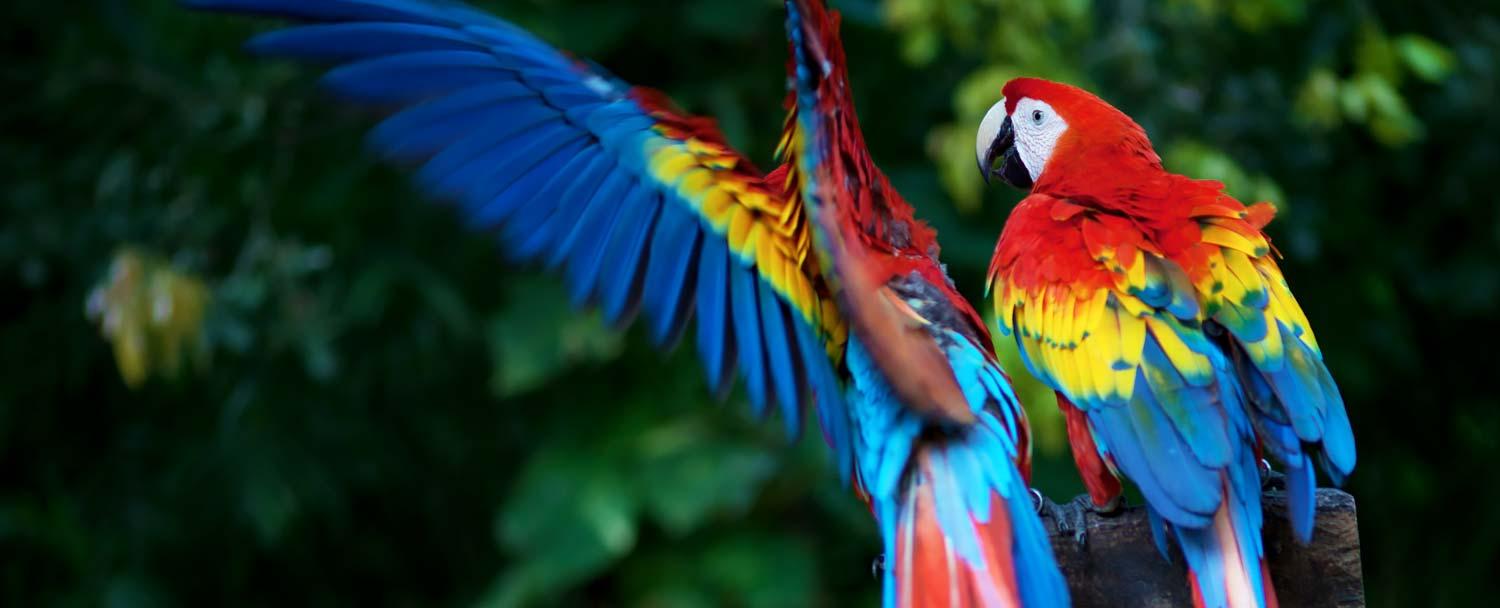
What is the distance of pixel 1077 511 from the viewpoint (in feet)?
3.14

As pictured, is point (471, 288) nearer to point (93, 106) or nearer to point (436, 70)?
point (93, 106)

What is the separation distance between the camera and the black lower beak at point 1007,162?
1.22 meters

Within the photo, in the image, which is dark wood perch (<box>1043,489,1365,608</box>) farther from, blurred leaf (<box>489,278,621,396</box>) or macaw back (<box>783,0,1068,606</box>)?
blurred leaf (<box>489,278,621,396</box>)

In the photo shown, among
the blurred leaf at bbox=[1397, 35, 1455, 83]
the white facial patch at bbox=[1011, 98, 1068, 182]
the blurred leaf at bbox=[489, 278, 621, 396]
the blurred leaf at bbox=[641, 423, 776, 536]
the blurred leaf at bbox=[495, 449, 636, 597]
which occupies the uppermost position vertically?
the blurred leaf at bbox=[1397, 35, 1455, 83]

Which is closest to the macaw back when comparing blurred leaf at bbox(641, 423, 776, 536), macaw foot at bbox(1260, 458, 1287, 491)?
macaw foot at bbox(1260, 458, 1287, 491)

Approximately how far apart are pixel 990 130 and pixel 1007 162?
0.12ft

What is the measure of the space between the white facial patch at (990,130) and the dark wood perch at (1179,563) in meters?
0.42

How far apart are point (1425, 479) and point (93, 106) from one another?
2.95 metres

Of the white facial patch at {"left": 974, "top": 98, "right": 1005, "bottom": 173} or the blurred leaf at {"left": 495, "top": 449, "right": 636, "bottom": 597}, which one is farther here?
the blurred leaf at {"left": 495, "top": 449, "right": 636, "bottom": 597}

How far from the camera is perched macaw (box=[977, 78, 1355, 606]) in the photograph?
0.86 m

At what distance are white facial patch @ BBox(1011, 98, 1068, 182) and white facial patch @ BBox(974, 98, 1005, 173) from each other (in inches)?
0.7

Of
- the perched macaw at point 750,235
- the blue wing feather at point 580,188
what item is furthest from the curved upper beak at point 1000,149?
the blue wing feather at point 580,188

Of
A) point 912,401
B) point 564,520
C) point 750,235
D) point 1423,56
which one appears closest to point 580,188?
point 750,235

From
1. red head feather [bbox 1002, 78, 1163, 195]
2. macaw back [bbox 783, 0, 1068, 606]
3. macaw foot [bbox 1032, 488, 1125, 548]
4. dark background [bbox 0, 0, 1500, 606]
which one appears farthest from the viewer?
dark background [bbox 0, 0, 1500, 606]
